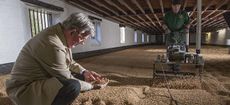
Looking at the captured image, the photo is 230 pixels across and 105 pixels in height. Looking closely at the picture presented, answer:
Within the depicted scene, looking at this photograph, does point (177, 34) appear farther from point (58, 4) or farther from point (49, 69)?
point (58, 4)

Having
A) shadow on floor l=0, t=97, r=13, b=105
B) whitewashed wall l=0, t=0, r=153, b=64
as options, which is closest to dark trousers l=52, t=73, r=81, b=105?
shadow on floor l=0, t=97, r=13, b=105

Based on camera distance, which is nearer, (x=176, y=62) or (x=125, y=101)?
(x=125, y=101)

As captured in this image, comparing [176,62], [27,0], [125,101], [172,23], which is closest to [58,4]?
[27,0]

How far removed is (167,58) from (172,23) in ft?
2.17

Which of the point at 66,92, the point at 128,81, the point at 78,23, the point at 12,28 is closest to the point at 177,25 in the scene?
the point at 128,81

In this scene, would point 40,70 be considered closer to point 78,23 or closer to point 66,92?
point 66,92

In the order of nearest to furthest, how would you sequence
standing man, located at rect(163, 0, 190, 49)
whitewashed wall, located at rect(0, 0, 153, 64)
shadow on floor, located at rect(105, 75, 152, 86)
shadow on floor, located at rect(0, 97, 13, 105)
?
1. shadow on floor, located at rect(0, 97, 13, 105)
2. shadow on floor, located at rect(105, 75, 152, 86)
3. standing man, located at rect(163, 0, 190, 49)
4. whitewashed wall, located at rect(0, 0, 153, 64)

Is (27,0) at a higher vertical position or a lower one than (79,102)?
higher

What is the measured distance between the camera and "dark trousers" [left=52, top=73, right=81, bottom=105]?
50.3 inches

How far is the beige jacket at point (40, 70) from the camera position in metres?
1.24

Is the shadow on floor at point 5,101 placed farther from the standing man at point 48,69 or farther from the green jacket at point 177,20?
the green jacket at point 177,20

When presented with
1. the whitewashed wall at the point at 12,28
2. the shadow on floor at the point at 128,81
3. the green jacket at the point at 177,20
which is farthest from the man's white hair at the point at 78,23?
the whitewashed wall at the point at 12,28

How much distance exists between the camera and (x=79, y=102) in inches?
81.3

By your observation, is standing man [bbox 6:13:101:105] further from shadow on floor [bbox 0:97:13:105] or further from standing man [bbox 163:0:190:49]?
standing man [bbox 163:0:190:49]
